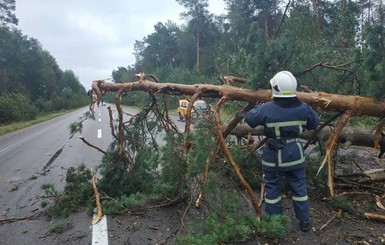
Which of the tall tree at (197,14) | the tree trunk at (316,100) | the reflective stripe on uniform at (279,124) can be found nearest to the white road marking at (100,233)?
the tree trunk at (316,100)

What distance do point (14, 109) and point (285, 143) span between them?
81.1ft

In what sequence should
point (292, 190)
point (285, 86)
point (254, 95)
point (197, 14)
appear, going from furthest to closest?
point (197, 14)
point (254, 95)
point (292, 190)
point (285, 86)

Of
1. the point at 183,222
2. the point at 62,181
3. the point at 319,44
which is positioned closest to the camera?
the point at 183,222

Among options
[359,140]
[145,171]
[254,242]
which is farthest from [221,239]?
[359,140]

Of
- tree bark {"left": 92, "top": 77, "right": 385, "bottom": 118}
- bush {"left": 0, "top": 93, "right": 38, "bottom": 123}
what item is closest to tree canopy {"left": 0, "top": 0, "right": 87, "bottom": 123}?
bush {"left": 0, "top": 93, "right": 38, "bottom": 123}

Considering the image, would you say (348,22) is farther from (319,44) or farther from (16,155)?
(16,155)

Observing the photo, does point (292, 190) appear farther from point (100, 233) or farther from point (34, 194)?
point (34, 194)

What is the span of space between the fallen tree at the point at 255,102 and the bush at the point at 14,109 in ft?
70.1

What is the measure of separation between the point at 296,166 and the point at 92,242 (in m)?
2.19

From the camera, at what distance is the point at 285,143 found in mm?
3287

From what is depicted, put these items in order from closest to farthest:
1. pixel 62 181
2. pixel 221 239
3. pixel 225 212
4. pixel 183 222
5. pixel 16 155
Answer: pixel 221 239 < pixel 225 212 < pixel 183 222 < pixel 62 181 < pixel 16 155

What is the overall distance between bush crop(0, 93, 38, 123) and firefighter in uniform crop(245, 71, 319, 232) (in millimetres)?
23500

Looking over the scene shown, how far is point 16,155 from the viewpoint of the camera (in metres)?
9.45

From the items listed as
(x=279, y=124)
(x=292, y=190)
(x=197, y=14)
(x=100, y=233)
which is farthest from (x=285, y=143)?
(x=197, y=14)
